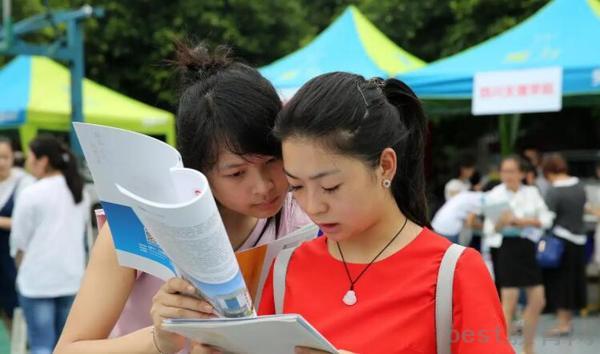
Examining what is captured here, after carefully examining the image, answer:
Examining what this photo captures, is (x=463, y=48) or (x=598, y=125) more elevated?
(x=463, y=48)

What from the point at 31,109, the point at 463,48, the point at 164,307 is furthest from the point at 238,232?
the point at 463,48

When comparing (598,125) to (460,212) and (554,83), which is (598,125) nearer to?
(460,212)

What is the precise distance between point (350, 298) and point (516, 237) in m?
6.42

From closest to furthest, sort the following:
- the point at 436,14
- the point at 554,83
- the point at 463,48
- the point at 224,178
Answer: the point at 224,178, the point at 554,83, the point at 463,48, the point at 436,14

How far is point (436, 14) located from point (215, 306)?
17841 mm

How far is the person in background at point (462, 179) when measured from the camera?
10062 millimetres

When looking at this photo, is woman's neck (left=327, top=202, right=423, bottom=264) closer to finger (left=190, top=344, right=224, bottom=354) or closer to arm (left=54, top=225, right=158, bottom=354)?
finger (left=190, top=344, right=224, bottom=354)

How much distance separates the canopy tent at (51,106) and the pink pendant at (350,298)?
9.37 m

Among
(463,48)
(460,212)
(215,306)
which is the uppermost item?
(215,306)

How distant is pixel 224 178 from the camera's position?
1.88m

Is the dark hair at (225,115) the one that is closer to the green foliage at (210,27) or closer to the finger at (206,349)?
the finger at (206,349)

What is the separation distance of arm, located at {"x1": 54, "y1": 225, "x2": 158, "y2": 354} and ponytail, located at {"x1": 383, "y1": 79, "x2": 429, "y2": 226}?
0.57 m

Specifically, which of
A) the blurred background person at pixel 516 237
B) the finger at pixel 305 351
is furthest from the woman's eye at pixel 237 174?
the blurred background person at pixel 516 237

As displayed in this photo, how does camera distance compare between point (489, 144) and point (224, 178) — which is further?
point (489, 144)
